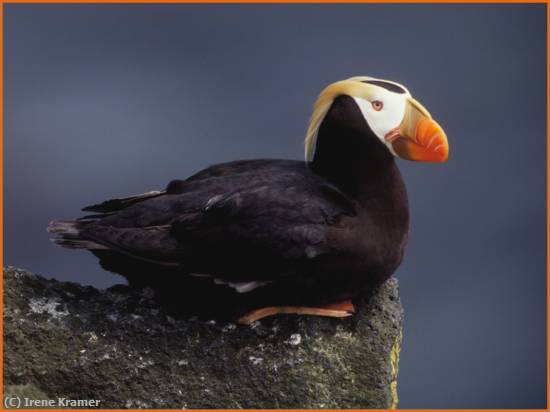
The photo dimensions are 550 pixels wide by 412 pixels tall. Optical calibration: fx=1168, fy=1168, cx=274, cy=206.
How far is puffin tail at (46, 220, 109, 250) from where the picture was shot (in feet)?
14.1

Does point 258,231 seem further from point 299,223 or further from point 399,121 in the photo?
point 399,121

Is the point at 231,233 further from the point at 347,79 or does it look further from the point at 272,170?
the point at 347,79

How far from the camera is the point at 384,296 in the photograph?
15.2 ft

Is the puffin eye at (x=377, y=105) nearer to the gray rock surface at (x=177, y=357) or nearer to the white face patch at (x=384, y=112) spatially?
the white face patch at (x=384, y=112)

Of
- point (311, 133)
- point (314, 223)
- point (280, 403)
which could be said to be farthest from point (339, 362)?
point (311, 133)

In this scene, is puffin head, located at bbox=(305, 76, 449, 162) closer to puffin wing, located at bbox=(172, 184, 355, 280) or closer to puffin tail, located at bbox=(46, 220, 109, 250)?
puffin wing, located at bbox=(172, 184, 355, 280)

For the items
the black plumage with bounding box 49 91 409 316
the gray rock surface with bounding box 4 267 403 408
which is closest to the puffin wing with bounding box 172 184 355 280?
the black plumage with bounding box 49 91 409 316

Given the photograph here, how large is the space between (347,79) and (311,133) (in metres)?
0.25

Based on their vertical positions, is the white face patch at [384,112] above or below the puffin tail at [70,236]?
above

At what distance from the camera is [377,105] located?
4277 millimetres

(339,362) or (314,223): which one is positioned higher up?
(314,223)

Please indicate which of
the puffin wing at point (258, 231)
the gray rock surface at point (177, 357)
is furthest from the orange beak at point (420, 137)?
the gray rock surface at point (177, 357)

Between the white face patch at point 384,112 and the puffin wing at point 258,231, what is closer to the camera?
the puffin wing at point 258,231

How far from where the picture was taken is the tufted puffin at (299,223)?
4152mm
